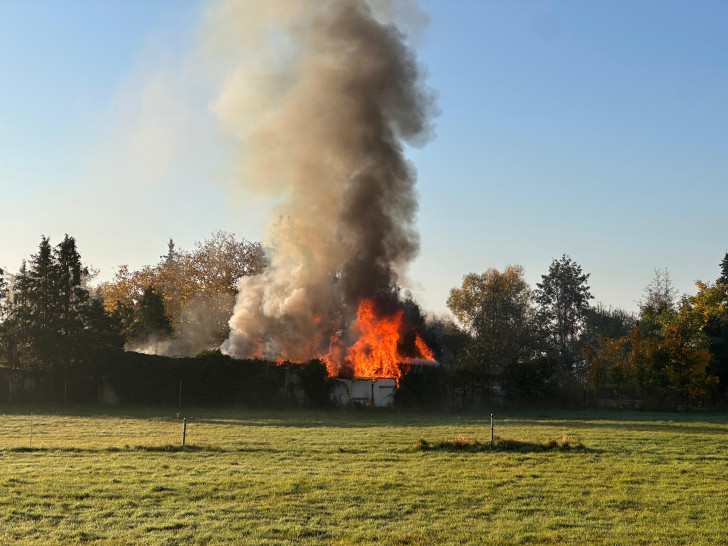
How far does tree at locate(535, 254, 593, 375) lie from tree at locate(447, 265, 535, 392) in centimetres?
219

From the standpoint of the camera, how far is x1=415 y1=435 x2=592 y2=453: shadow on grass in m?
20.8

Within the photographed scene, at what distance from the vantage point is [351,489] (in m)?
14.8

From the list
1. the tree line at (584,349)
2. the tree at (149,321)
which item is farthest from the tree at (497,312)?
the tree at (149,321)

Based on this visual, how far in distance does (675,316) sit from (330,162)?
27480mm

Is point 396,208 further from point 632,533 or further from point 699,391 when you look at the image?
point 632,533

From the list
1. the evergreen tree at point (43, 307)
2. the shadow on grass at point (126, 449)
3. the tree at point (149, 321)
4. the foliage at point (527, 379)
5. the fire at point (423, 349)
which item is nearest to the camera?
the shadow on grass at point (126, 449)

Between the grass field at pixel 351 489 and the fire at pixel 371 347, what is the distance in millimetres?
18017

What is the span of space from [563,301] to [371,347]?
43.0 meters

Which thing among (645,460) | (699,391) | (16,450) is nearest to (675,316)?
(699,391)

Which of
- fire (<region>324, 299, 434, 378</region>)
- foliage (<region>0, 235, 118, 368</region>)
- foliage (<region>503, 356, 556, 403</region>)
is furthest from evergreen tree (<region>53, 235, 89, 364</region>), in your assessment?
foliage (<region>503, 356, 556, 403</region>)

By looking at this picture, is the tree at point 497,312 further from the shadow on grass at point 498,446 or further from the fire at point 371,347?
the shadow on grass at point 498,446

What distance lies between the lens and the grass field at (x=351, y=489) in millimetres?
11281

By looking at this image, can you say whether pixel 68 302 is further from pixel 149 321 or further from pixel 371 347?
pixel 371 347

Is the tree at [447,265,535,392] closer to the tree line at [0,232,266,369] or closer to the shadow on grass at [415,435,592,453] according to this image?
the tree line at [0,232,266,369]
